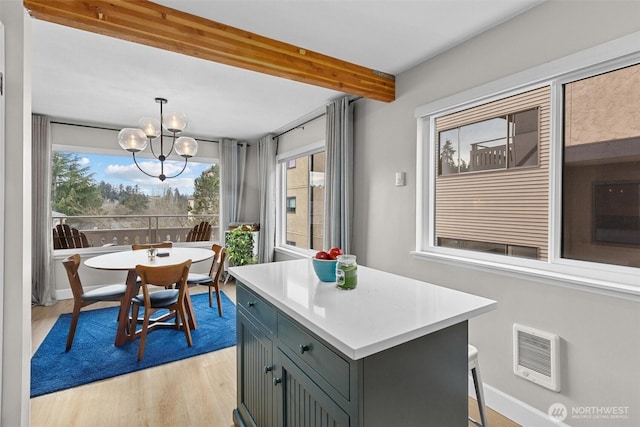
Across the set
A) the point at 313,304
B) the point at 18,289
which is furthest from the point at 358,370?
the point at 18,289

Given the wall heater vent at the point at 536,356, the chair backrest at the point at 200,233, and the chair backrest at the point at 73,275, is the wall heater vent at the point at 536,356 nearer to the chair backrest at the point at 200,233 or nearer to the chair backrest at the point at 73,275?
the chair backrest at the point at 73,275

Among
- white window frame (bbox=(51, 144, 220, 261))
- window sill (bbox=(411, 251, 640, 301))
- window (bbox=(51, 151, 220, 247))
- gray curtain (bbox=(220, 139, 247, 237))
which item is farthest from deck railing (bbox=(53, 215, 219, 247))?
window sill (bbox=(411, 251, 640, 301))

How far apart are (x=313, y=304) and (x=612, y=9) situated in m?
2.05

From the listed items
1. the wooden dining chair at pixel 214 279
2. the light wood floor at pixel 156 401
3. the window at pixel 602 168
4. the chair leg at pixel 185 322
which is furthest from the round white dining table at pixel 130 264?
the window at pixel 602 168

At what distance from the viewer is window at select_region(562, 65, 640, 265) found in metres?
1.59

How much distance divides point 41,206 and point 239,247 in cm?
258

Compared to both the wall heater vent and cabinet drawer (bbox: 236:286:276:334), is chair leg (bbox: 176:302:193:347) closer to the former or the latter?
cabinet drawer (bbox: 236:286:276:334)

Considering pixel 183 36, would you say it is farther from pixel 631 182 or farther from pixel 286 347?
pixel 631 182

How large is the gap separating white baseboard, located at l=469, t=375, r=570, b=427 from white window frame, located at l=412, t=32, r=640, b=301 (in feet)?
2.56

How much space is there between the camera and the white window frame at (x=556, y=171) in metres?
1.55

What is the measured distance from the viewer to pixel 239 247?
16.2 feet

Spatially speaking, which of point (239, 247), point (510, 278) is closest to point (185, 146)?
point (239, 247)

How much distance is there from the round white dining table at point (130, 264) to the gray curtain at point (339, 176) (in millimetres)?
1444

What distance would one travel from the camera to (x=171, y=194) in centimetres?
535
